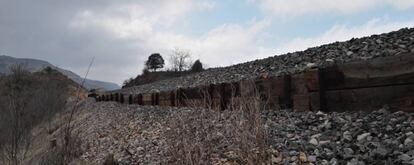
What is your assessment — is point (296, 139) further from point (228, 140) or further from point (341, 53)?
point (341, 53)

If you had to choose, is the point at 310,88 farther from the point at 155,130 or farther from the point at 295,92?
the point at 155,130

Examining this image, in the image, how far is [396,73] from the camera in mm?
5082

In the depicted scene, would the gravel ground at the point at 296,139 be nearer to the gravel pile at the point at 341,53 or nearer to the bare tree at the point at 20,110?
the bare tree at the point at 20,110

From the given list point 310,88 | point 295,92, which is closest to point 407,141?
point 310,88

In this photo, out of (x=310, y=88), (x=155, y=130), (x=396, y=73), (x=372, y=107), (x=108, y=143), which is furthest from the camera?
(x=108, y=143)

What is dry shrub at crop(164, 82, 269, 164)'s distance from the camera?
480cm

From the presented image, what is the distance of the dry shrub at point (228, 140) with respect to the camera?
4.80 m

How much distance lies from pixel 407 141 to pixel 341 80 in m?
1.75

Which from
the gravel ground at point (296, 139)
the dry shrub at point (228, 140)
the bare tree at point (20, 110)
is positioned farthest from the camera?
the bare tree at point (20, 110)

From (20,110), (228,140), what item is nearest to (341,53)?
(228,140)

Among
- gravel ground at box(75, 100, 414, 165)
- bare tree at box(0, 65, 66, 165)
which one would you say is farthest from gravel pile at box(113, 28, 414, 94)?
bare tree at box(0, 65, 66, 165)

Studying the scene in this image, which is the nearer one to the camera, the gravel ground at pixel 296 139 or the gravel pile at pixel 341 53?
the gravel ground at pixel 296 139

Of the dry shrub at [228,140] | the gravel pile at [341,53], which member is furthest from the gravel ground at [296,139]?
the gravel pile at [341,53]

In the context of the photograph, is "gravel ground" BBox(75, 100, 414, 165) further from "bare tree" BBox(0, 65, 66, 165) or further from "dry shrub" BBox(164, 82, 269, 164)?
"bare tree" BBox(0, 65, 66, 165)
